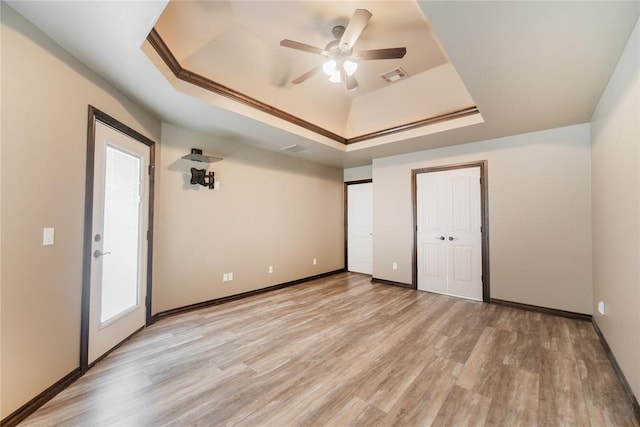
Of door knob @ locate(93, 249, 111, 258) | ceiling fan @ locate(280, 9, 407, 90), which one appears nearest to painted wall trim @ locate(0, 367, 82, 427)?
door knob @ locate(93, 249, 111, 258)

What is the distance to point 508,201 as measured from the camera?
375 centimetres

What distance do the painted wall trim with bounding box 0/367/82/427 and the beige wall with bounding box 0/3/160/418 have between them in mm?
33

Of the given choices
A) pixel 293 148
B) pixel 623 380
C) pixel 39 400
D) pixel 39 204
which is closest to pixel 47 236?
pixel 39 204

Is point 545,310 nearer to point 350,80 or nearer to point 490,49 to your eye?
point 490,49

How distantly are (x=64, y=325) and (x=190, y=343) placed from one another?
3.39 feet

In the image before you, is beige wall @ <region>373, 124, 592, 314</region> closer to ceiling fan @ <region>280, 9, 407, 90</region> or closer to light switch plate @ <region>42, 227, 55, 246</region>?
ceiling fan @ <region>280, 9, 407, 90</region>

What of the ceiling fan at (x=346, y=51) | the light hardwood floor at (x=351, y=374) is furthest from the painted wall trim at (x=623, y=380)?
the ceiling fan at (x=346, y=51)

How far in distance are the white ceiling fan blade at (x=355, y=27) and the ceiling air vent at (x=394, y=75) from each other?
1273 mm

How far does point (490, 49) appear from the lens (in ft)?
Answer: 6.17

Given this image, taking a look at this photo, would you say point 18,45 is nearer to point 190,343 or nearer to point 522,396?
point 190,343

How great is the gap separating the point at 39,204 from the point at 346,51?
2.74 meters

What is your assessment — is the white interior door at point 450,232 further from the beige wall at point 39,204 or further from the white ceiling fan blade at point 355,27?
the beige wall at point 39,204

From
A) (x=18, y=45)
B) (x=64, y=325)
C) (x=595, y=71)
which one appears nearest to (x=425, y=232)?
(x=595, y=71)

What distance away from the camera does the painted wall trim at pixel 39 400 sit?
1.54 m
